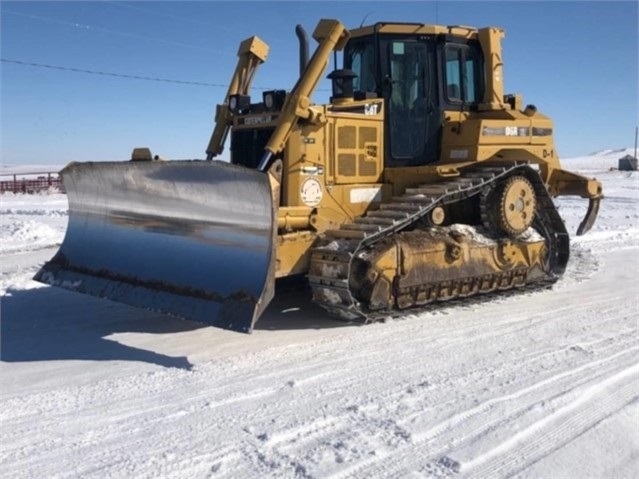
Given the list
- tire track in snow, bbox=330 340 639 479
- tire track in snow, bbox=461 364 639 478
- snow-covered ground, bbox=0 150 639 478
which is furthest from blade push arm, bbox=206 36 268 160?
tire track in snow, bbox=461 364 639 478

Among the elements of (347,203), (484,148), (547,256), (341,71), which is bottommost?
(547,256)

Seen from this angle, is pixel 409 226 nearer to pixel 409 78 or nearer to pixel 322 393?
pixel 409 78

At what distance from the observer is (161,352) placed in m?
5.41

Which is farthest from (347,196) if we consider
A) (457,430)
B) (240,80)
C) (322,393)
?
(457,430)

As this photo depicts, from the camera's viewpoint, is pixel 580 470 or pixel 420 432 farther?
pixel 420 432

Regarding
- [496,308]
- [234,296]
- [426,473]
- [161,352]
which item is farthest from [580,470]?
[496,308]

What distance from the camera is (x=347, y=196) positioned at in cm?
696

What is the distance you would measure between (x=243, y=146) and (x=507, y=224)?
3.02 meters

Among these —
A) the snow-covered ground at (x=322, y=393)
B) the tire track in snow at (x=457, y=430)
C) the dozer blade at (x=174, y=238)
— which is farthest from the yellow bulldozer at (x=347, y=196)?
the tire track in snow at (x=457, y=430)

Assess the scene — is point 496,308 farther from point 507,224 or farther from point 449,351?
point 449,351

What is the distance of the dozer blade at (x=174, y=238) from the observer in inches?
211

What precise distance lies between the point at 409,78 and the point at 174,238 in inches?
129

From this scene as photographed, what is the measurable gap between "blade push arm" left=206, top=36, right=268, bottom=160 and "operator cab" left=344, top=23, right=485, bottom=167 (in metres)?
1.10

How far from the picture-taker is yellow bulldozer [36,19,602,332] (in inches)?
224
